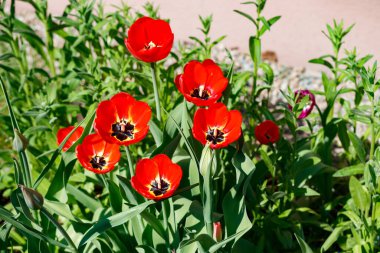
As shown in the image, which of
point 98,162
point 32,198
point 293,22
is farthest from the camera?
point 293,22

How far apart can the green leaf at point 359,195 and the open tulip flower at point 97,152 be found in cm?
89

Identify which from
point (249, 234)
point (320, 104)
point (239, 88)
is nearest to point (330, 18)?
point (320, 104)

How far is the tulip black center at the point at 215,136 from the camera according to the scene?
168cm

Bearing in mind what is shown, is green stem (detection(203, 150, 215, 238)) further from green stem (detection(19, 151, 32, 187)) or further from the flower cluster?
green stem (detection(19, 151, 32, 187))

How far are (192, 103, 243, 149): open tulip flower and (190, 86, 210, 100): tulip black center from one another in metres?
0.11

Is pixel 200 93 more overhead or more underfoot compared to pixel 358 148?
more overhead

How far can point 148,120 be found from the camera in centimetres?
174

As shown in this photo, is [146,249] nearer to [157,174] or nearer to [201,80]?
[157,174]

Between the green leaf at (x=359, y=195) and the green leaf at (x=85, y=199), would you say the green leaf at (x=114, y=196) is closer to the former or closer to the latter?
the green leaf at (x=85, y=199)

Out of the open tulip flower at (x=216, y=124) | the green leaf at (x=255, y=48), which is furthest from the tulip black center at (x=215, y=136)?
the green leaf at (x=255, y=48)

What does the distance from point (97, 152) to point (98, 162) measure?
40mm

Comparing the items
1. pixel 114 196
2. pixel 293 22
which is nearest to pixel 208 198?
pixel 114 196

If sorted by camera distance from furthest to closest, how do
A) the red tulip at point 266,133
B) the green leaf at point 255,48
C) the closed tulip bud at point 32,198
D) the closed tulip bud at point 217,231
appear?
the green leaf at point 255,48, the red tulip at point 266,133, the closed tulip bud at point 217,231, the closed tulip bud at point 32,198

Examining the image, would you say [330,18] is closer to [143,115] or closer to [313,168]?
[313,168]
